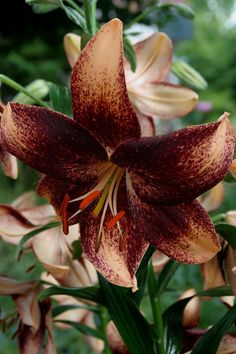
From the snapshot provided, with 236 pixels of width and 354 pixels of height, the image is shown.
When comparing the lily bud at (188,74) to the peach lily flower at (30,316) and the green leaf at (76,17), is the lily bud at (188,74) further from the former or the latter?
the peach lily flower at (30,316)

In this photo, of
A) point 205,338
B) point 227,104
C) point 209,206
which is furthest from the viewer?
point 227,104

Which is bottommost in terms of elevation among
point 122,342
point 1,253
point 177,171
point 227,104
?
point 227,104

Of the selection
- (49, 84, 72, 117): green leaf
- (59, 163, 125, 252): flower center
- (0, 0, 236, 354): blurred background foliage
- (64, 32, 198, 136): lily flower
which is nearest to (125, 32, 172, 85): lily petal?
(64, 32, 198, 136): lily flower

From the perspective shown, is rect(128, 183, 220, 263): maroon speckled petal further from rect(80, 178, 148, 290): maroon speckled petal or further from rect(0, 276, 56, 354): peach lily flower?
rect(0, 276, 56, 354): peach lily flower

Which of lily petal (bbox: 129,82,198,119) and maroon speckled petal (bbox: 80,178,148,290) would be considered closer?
maroon speckled petal (bbox: 80,178,148,290)

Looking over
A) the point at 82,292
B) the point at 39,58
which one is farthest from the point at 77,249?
the point at 39,58

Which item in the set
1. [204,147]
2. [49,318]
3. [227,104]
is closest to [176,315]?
[49,318]

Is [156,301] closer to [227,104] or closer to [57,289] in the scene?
[57,289]
